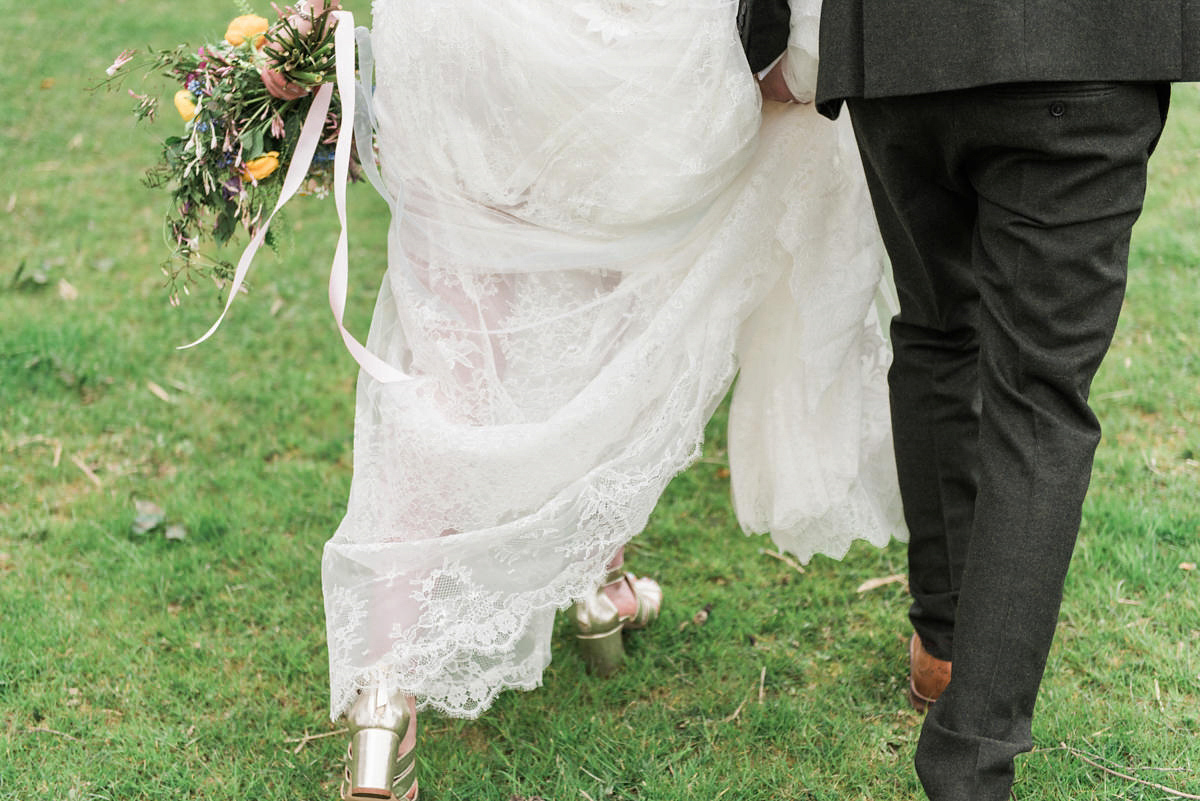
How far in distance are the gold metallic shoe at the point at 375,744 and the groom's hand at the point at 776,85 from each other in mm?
1268

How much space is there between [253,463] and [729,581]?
146 centimetres

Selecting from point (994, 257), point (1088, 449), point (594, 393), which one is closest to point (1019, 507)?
point (1088, 449)

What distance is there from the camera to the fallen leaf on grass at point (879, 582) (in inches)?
112

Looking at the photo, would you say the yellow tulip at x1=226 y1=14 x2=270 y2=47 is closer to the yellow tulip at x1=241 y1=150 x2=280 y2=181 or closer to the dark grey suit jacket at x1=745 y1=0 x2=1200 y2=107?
the yellow tulip at x1=241 y1=150 x2=280 y2=181

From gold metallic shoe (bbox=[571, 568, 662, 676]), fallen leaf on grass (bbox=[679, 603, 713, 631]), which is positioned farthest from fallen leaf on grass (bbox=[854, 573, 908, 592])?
gold metallic shoe (bbox=[571, 568, 662, 676])

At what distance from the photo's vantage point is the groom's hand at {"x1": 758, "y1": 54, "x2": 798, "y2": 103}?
2088 millimetres

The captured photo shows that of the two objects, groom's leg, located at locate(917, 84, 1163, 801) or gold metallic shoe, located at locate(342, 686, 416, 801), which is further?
gold metallic shoe, located at locate(342, 686, 416, 801)

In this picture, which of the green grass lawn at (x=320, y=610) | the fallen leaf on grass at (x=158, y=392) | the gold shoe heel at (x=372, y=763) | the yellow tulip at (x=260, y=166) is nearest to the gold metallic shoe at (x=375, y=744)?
the gold shoe heel at (x=372, y=763)

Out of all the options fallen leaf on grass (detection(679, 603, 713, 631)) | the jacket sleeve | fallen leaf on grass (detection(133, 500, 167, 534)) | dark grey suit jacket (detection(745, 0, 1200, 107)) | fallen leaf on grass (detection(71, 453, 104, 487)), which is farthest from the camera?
fallen leaf on grass (detection(71, 453, 104, 487))

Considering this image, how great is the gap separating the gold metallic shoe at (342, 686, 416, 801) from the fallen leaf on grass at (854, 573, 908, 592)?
121 cm

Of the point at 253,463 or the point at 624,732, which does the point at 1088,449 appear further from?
the point at 253,463

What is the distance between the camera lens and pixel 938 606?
230 cm

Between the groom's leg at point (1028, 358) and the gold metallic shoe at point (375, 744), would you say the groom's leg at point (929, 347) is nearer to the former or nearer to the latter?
the groom's leg at point (1028, 358)
